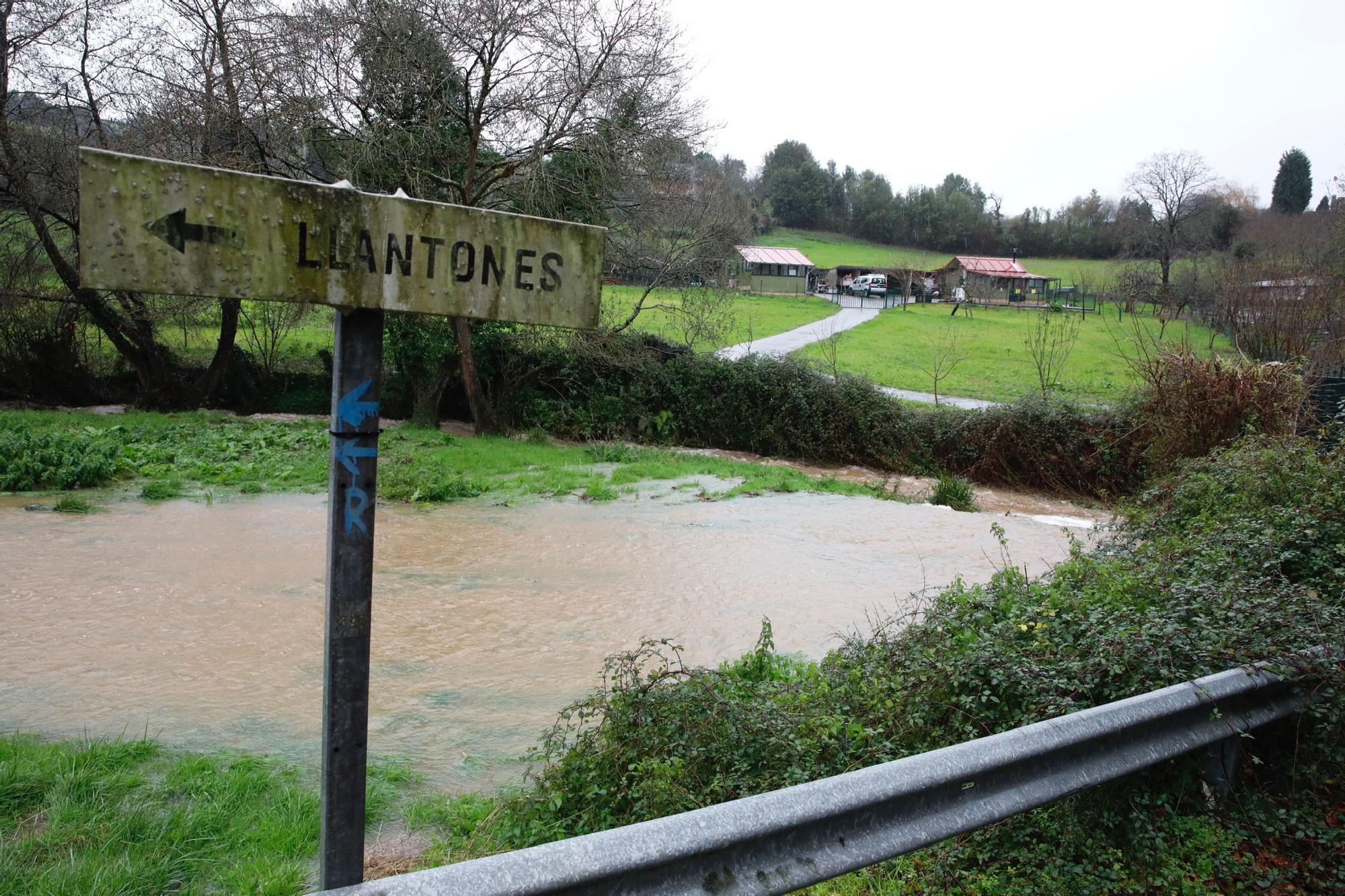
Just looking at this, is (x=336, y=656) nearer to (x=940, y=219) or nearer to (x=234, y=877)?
(x=234, y=877)

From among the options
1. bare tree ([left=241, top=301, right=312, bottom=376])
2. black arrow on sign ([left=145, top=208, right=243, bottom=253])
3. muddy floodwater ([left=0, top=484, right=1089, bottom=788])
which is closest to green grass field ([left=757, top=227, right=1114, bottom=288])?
bare tree ([left=241, top=301, right=312, bottom=376])

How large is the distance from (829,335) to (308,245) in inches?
1569

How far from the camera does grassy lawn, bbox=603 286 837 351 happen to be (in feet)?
77.7

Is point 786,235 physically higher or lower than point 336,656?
higher

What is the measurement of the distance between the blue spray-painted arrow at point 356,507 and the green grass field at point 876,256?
3025 inches

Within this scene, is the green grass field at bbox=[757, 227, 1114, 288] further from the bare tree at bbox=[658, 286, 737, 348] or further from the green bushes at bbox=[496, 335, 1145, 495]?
the green bushes at bbox=[496, 335, 1145, 495]

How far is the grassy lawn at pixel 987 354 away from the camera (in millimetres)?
30531

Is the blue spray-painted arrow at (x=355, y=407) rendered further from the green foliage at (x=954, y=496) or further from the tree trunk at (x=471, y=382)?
the tree trunk at (x=471, y=382)

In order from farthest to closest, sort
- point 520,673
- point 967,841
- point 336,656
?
1. point 520,673
2. point 967,841
3. point 336,656

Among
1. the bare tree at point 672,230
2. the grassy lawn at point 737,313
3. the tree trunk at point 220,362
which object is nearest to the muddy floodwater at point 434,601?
the bare tree at point 672,230

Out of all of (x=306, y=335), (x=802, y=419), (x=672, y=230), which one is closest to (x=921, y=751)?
(x=802, y=419)

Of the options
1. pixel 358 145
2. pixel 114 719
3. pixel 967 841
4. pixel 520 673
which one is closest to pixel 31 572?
pixel 114 719

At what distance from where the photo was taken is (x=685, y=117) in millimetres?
19938

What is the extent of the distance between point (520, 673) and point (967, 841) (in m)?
4.45
